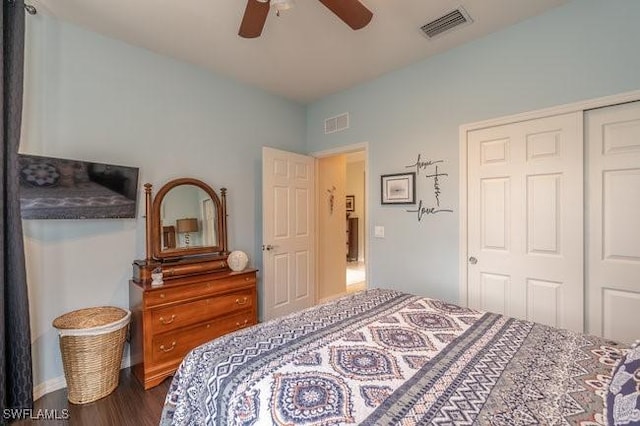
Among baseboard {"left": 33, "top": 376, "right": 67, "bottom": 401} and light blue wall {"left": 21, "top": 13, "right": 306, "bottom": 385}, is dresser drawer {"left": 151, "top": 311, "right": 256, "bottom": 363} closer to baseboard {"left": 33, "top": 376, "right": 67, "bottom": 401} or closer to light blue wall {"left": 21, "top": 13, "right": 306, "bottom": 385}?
light blue wall {"left": 21, "top": 13, "right": 306, "bottom": 385}

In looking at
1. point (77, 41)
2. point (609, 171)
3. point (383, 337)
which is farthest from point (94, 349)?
point (609, 171)

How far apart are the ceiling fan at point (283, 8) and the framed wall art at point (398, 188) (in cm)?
154

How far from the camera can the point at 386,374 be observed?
3.54ft

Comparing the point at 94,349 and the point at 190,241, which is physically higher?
the point at 190,241

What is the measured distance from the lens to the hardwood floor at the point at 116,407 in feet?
Result: 6.07

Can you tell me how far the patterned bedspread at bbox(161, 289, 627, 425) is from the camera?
0.89m

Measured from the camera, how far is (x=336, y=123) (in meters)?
3.58

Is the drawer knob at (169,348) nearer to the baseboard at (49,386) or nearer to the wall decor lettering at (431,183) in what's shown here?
the baseboard at (49,386)

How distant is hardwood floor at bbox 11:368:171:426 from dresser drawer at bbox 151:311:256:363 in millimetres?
221

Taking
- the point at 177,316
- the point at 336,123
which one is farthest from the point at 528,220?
the point at 177,316

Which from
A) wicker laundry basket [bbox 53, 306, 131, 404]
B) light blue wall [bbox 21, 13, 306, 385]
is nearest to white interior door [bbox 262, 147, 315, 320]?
light blue wall [bbox 21, 13, 306, 385]

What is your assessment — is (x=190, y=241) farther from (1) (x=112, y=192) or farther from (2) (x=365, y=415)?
(2) (x=365, y=415)

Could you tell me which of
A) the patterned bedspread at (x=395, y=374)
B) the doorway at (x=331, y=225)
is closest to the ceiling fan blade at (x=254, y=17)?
the patterned bedspread at (x=395, y=374)

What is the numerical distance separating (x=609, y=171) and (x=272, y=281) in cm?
295
